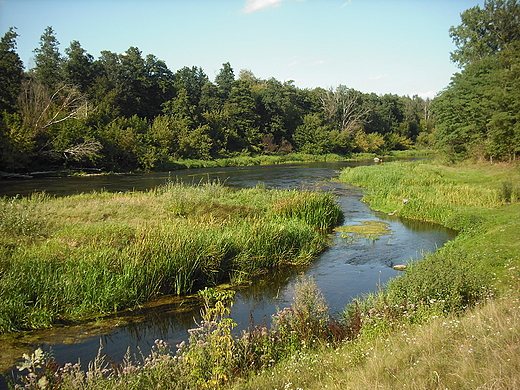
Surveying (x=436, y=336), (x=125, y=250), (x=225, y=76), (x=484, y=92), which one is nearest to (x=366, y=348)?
(x=436, y=336)

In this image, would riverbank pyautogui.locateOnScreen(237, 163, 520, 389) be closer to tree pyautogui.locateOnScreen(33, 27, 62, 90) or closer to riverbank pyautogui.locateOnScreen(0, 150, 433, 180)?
riverbank pyautogui.locateOnScreen(0, 150, 433, 180)

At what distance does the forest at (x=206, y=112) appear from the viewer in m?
41.8

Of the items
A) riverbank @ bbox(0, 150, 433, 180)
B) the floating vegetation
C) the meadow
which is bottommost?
the floating vegetation

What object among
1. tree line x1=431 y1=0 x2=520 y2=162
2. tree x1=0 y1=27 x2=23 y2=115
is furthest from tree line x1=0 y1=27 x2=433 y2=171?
tree line x1=431 y1=0 x2=520 y2=162

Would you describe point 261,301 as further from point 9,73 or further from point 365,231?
point 9,73

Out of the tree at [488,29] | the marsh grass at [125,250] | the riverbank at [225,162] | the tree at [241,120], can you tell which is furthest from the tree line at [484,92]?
the tree at [241,120]

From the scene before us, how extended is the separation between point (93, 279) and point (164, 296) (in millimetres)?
2029

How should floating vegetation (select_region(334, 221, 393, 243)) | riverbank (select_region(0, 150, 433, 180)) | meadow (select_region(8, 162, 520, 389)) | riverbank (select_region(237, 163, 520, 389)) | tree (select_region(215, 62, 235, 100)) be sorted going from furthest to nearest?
tree (select_region(215, 62, 235, 100)) → riverbank (select_region(0, 150, 433, 180)) → floating vegetation (select_region(334, 221, 393, 243)) → meadow (select_region(8, 162, 520, 389)) → riverbank (select_region(237, 163, 520, 389))

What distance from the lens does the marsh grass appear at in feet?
32.4

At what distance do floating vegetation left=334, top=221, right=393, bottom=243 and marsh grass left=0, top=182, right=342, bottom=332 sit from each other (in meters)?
1.36

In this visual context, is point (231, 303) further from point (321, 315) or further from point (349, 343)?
point (349, 343)

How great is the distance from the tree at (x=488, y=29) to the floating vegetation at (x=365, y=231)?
42.2 meters

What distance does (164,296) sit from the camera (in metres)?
11.5

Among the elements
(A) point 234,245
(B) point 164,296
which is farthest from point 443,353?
(A) point 234,245
